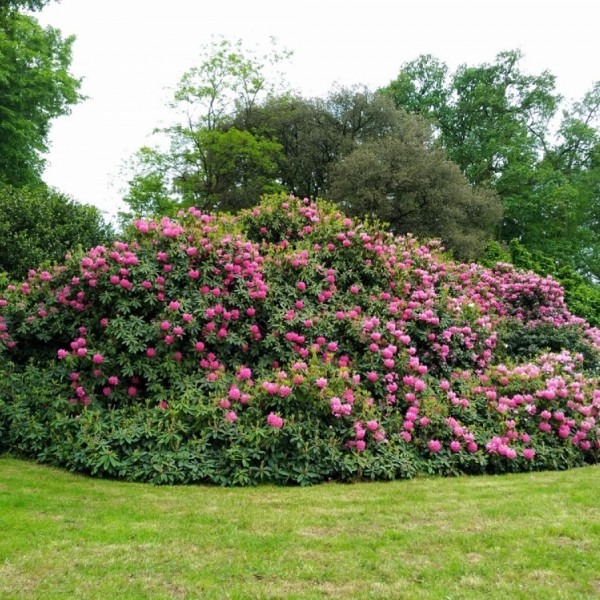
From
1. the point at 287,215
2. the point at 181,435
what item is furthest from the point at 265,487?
the point at 287,215

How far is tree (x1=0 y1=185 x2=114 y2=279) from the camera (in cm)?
1041

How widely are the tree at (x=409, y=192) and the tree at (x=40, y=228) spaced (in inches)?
402

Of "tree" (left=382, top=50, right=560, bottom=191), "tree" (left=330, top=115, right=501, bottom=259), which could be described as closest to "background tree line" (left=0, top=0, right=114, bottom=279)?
"tree" (left=330, top=115, right=501, bottom=259)

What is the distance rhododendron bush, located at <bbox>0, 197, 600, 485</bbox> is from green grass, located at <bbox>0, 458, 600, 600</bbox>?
61 centimetres

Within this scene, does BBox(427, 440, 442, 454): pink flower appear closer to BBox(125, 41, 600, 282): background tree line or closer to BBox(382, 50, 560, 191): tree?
BBox(125, 41, 600, 282): background tree line

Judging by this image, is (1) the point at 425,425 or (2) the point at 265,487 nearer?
(2) the point at 265,487

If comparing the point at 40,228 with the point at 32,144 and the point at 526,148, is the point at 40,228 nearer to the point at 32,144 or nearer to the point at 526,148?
the point at 32,144

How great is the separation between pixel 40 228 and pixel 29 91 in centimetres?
1092

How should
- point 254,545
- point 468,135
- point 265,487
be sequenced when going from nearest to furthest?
1. point 254,545
2. point 265,487
3. point 468,135

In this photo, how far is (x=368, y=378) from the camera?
6383 mm

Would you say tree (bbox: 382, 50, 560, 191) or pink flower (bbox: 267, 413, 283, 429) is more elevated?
tree (bbox: 382, 50, 560, 191)

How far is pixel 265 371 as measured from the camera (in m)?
6.32

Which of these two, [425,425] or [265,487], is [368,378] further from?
[265,487]

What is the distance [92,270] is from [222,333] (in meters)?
1.71
